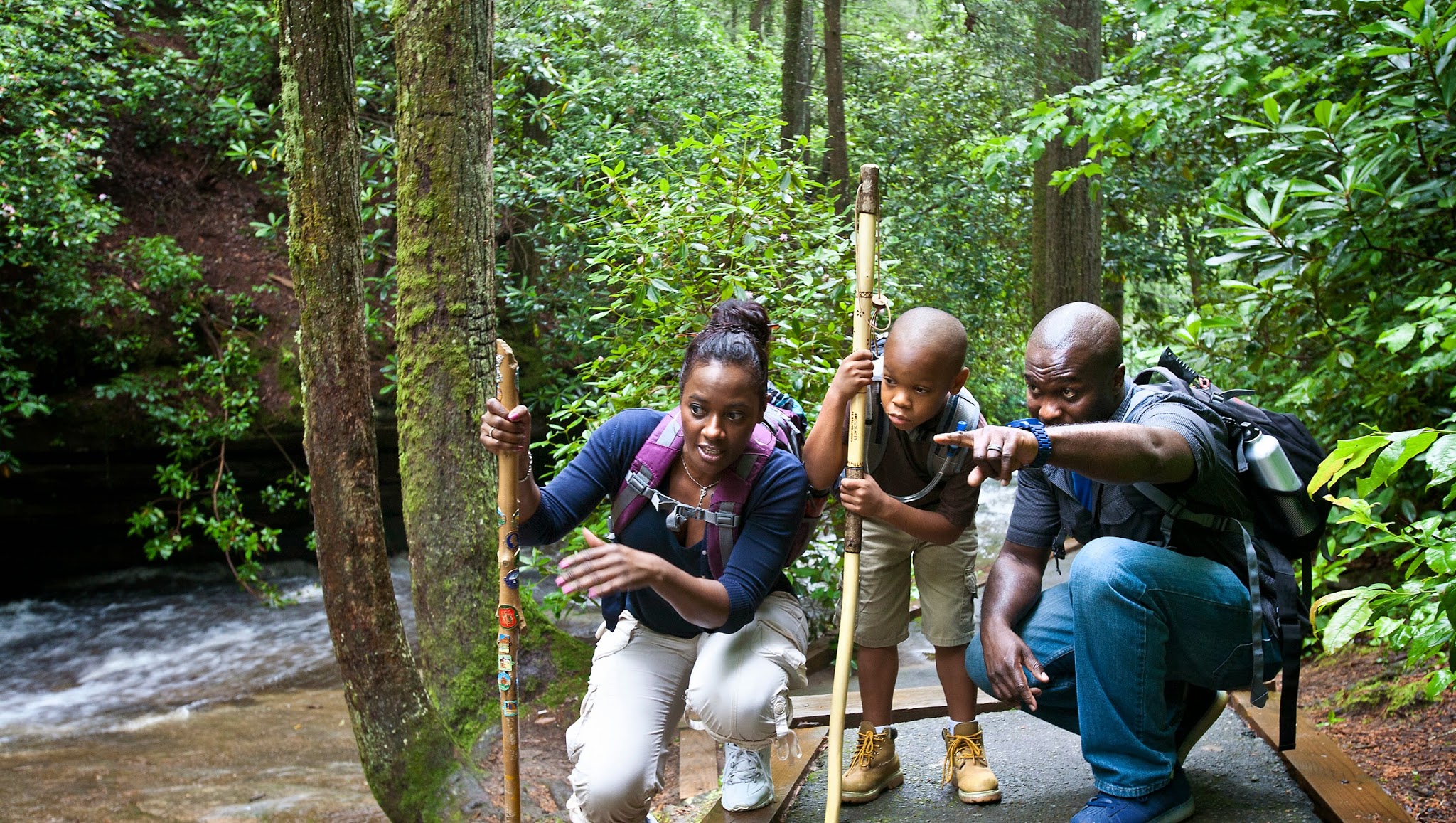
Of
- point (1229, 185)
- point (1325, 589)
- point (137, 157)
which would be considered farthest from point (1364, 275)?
point (137, 157)

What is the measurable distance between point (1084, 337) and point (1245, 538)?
2.16 feet

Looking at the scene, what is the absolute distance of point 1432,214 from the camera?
157 inches

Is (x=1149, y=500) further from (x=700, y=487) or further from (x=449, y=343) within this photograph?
(x=449, y=343)

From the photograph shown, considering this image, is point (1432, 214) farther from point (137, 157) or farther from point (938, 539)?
point (137, 157)

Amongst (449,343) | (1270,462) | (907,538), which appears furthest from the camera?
(449,343)

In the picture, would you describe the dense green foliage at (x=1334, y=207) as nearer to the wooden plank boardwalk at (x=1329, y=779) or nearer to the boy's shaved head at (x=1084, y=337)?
the wooden plank boardwalk at (x=1329, y=779)

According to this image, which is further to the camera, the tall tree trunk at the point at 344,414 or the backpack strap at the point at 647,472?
the tall tree trunk at the point at 344,414

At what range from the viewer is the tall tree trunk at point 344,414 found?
3.61 meters

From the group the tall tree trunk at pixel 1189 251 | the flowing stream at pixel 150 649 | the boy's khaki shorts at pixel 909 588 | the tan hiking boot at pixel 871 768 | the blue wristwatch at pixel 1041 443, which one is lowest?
the flowing stream at pixel 150 649

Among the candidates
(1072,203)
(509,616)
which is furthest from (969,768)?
(1072,203)

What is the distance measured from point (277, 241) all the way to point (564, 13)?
11.0 feet

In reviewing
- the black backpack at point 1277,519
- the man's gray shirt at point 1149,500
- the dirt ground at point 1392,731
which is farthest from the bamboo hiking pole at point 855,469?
the dirt ground at point 1392,731

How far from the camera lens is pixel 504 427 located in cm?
252

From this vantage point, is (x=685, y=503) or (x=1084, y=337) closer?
(x=1084, y=337)
